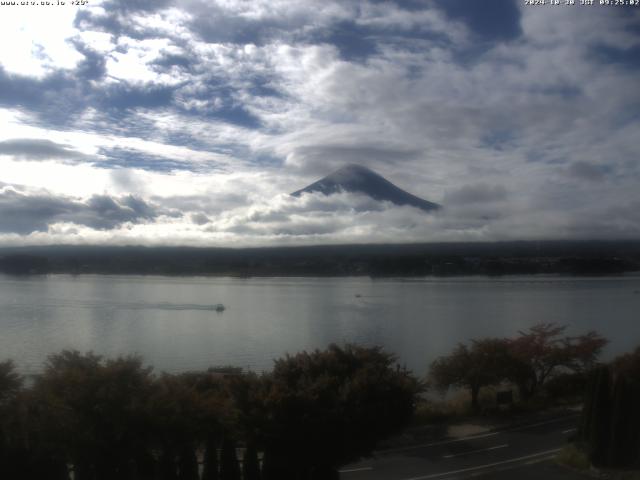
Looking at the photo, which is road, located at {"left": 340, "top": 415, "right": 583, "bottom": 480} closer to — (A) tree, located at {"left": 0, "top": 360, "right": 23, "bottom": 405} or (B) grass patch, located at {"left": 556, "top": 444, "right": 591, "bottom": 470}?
(B) grass patch, located at {"left": 556, "top": 444, "right": 591, "bottom": 470}

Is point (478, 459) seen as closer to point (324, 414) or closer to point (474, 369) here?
point (324, 414)

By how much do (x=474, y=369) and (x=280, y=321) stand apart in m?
22.5

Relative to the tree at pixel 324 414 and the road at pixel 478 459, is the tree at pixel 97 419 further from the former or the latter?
the road at pixel 478 459

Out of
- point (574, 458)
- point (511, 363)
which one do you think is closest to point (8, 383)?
point (574, 458)

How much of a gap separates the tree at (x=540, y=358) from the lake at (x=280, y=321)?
6.51 meters

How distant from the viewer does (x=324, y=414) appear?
7828 millimetres

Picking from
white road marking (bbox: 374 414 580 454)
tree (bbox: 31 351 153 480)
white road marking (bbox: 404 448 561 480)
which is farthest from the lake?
tree (bbox: 31 351 153 480)

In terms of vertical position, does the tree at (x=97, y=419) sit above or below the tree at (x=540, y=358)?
above

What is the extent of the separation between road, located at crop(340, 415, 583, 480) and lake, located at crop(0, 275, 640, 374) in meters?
11.7

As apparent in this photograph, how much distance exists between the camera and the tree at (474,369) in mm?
15375

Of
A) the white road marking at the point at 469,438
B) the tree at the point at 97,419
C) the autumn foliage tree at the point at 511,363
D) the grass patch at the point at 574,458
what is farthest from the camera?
the autumn foliage tree at the point at 511,363

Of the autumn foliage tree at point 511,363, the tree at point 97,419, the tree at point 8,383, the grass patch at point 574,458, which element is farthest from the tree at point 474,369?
the tree at point 8,383

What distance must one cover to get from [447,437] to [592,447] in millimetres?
3285

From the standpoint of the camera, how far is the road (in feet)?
29.6
